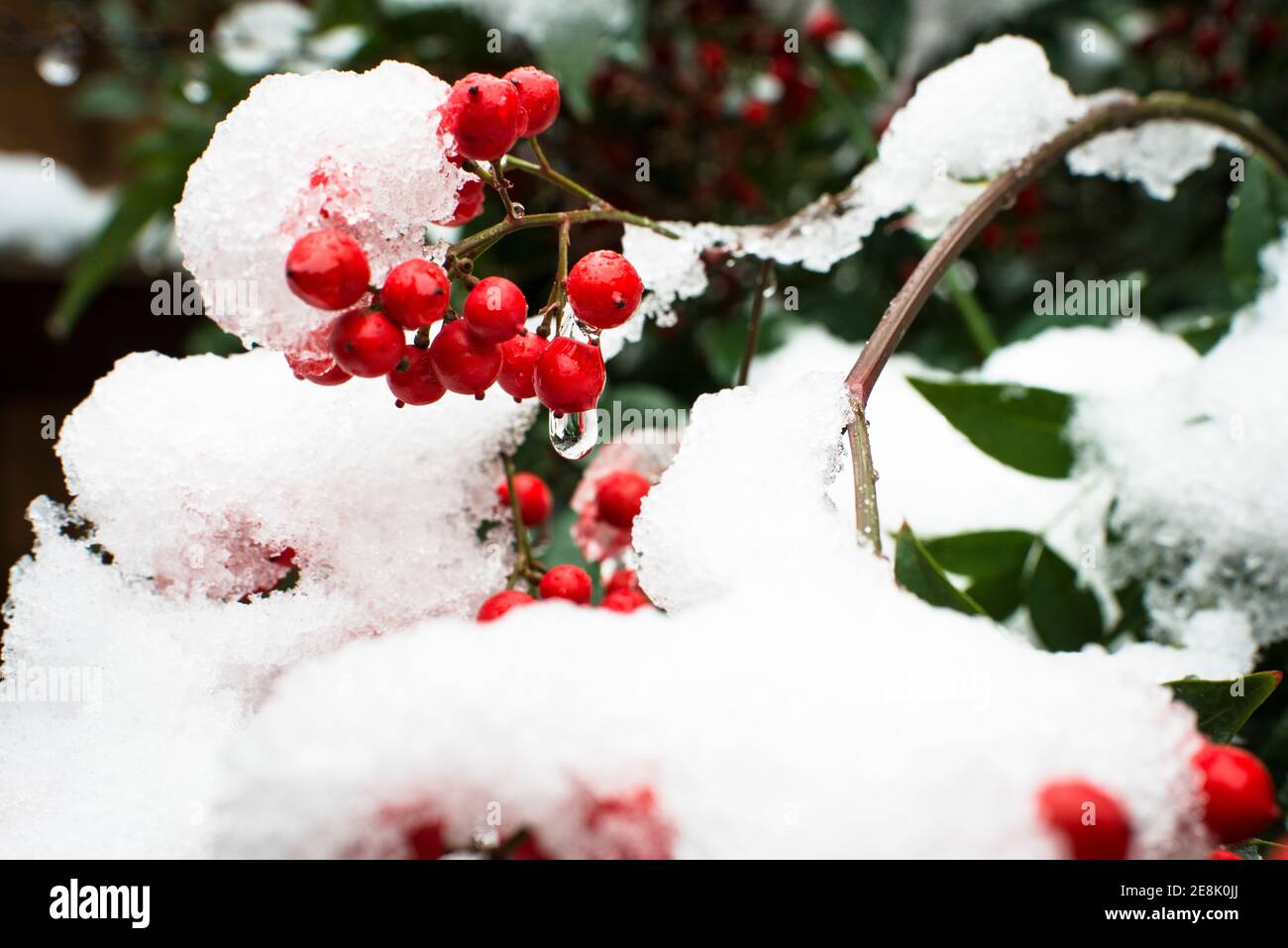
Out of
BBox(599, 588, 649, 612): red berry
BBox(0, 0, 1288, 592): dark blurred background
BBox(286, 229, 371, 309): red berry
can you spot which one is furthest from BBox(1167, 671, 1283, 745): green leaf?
BBox(0, 0, 1288, 592): dark blurred background

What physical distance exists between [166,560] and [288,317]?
0.36 feet

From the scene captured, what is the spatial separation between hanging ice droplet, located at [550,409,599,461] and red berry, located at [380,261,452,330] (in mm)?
62

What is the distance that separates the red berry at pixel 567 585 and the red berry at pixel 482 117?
0.48 ft

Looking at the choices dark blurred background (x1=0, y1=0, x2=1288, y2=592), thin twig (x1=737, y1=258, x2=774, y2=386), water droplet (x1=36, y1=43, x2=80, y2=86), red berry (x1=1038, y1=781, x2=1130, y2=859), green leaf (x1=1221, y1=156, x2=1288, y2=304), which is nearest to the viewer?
red berry (x1=1038, y1=781, x2=1130, y2=859)

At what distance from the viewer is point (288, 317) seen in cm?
33

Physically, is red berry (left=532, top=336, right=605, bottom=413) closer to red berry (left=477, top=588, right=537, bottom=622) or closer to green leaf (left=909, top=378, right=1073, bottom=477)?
red berry (left=477, top=588, right=537, bottom=622)

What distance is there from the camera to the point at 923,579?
356 millimetres

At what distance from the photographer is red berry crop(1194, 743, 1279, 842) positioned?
24 centimetres

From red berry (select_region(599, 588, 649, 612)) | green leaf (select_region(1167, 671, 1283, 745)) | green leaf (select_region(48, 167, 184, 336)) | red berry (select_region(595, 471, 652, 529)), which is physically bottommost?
green leaf (select_region(1167, 671, 1283, 745))

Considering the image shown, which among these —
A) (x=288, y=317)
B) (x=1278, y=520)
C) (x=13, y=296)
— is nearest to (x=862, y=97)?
(x=1278, y=520)

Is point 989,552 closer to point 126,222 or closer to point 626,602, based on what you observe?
point 626,602

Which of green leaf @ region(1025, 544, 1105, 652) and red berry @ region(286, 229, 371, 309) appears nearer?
red berry @ region(286, 229, 371, 309)
